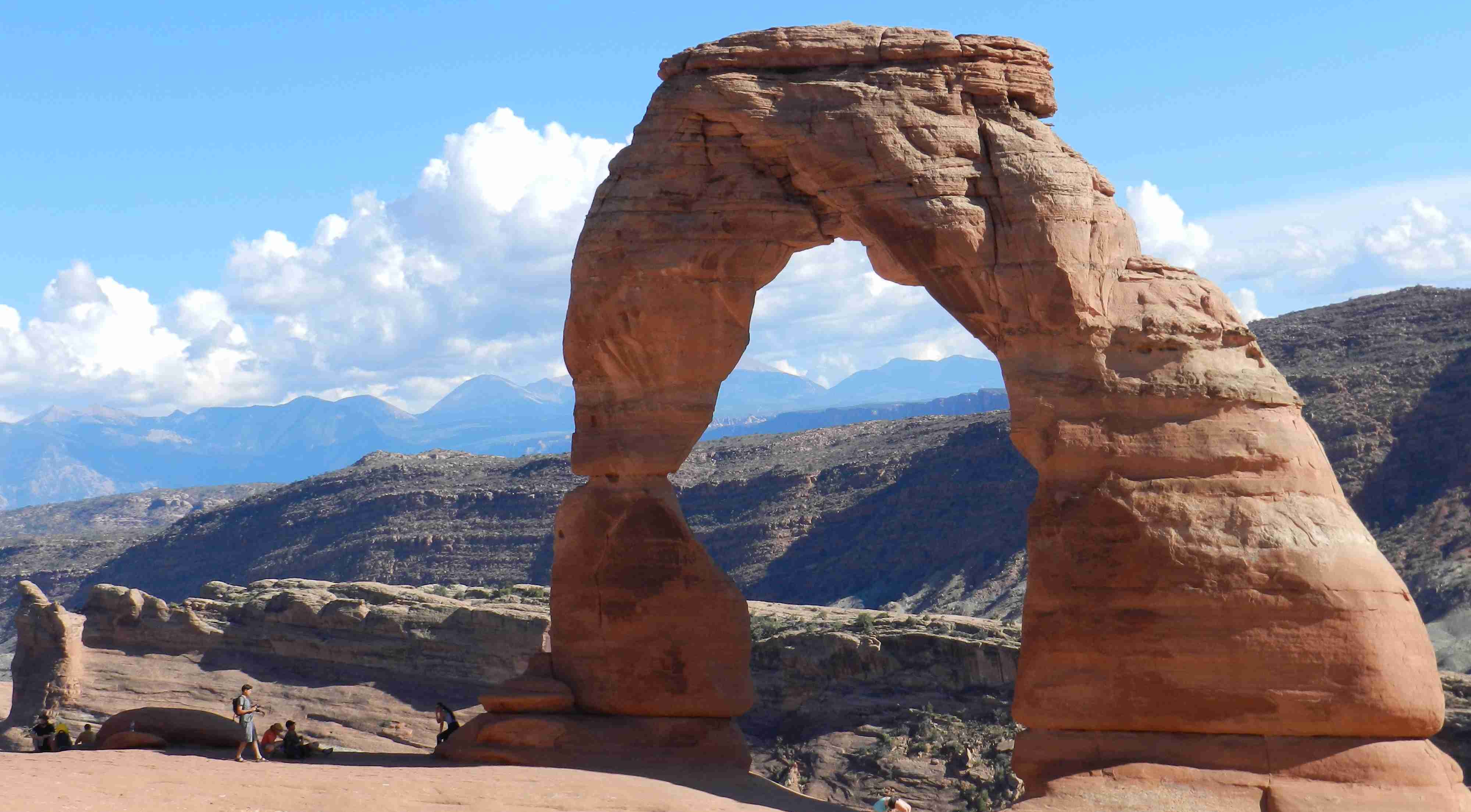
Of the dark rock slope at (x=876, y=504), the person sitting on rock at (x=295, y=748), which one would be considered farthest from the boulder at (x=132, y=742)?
the dark rock slope at (x=876, y=504)

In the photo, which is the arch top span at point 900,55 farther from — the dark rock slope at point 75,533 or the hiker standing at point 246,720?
the dark rock slope at point 75,533

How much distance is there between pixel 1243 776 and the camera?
1497 centimetres

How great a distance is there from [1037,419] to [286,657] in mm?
19344

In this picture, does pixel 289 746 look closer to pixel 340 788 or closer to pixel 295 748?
pixel 295 748

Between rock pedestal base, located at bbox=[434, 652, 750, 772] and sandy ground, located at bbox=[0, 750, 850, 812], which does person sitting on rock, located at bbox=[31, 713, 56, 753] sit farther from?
rock pedestal base, located at bbox=[434, 652, 750, 772]

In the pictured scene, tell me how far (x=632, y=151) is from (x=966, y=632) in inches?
574

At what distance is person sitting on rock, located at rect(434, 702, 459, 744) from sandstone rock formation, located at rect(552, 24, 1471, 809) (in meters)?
1.88

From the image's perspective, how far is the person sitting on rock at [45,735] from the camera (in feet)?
67.3

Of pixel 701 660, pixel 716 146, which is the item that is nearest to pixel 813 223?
pixel 716 146

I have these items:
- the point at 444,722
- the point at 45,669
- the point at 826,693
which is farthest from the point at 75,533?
the point at 444,722

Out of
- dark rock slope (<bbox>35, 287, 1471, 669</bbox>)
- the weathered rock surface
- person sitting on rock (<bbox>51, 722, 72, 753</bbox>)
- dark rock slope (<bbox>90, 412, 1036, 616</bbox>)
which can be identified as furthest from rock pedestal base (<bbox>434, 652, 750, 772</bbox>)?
dark rock slope (<bbox>90, 412, 1036, 616</bbox>)

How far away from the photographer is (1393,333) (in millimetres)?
58156

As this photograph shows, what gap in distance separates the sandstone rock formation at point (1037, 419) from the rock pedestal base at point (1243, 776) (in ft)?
0.11

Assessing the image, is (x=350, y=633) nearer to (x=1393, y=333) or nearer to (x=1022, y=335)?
(x=1022, y=335)
